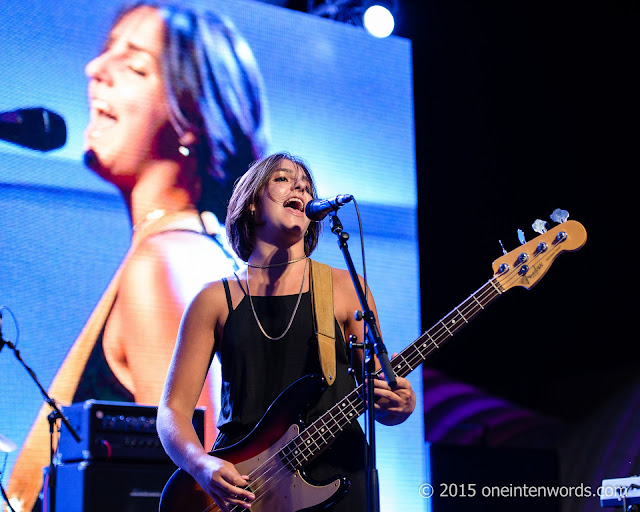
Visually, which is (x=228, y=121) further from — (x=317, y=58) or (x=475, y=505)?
(x=475, y=505)

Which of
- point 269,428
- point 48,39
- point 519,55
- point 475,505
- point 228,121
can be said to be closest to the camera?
point 269,428

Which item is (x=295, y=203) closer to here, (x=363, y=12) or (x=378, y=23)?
(x=378, y=23)

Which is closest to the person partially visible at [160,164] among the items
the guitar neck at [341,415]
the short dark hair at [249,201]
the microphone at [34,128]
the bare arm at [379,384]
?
the microphone at [34,128]

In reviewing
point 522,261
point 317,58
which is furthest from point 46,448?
point 317,58

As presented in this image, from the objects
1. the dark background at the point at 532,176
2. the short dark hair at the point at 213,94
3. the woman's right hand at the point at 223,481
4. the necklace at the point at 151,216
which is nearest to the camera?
the woman's right hand at the point at 223,481

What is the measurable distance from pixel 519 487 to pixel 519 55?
318 cm

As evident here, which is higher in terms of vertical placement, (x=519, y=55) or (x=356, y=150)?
(x=519, y=55)

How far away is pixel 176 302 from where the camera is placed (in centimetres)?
414

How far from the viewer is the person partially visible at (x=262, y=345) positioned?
2.28m

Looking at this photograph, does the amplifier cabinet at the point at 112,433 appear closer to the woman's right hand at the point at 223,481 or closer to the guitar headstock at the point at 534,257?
the woman's right hand at the point at 223,481

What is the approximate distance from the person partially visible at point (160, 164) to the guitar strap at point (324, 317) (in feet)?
5.72

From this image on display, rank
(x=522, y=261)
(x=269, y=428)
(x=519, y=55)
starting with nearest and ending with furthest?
(x=269, y=428), (x=522, y=261), (x=519, y=55)

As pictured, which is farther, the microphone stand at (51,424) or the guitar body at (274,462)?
the microphone stand at (51,424)

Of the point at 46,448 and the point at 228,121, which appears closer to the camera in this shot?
the point at 46,448
